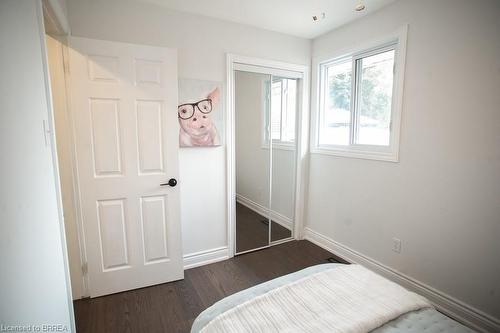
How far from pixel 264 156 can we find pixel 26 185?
229cm

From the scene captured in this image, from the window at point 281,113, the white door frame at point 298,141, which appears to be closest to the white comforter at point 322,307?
the white door frame at point 298,141

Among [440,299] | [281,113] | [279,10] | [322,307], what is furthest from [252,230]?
[279,10]

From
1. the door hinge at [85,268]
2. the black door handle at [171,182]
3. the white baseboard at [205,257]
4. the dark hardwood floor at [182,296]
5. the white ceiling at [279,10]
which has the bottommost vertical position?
the dark hardwood floor at [182,296]

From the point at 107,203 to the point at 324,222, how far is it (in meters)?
2.33

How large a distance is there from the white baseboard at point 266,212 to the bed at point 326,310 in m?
1.71

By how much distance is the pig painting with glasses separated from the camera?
2330mm

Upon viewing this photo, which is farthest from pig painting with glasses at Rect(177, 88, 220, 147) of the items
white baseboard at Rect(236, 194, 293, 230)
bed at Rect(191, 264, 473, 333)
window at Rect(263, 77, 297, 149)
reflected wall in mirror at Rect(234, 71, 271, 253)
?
bed at Rect(191, 264, 473, 333)

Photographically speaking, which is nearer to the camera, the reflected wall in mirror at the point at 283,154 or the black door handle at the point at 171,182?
the black door handle at the point at 171,182

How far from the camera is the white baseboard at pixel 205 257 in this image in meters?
2.53

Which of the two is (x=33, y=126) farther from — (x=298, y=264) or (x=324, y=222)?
(x=324, y=222)

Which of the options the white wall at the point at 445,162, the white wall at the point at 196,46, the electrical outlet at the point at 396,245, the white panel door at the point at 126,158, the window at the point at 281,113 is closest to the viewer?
the white wall at the point at 445,162

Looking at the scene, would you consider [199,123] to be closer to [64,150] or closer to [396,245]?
[64,150]

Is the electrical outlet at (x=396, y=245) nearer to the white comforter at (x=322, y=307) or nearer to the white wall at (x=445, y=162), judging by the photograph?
the white wall at (x=445, y=162)

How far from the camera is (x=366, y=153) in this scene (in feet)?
7.87
